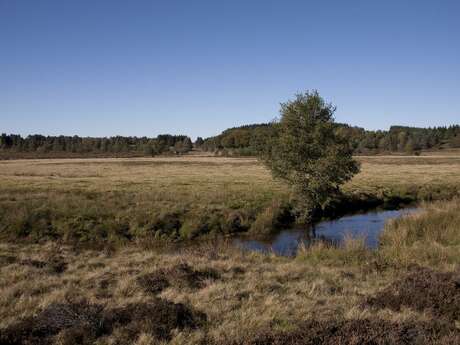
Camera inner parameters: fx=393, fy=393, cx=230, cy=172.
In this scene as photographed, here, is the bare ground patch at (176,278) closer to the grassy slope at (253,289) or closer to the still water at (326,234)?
the grassy slope at (253,289)

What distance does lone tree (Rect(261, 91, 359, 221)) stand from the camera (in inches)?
1070

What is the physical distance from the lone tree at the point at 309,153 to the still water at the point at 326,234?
2121mm

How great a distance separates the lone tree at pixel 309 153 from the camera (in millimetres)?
27172

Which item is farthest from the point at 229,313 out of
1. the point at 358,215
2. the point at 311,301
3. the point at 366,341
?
the point at 358,215

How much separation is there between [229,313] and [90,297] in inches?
135

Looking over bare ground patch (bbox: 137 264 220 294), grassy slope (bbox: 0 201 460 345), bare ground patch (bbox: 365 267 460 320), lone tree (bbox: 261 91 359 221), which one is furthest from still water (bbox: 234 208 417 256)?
bare ground patch (bbox: 365 267 460 320)

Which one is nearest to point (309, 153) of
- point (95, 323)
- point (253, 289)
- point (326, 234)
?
point (326, 234)

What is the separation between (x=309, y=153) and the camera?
92.7 feet

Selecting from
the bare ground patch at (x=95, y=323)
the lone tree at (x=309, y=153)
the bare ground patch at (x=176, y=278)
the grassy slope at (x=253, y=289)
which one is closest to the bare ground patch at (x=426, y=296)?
the grassy slope at (x=253, y=289)

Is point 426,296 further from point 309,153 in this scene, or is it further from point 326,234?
point 309,153

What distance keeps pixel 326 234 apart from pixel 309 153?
6323 mm

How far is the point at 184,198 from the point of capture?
31484 mm

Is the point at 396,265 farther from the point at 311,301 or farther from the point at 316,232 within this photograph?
the point at 316,232

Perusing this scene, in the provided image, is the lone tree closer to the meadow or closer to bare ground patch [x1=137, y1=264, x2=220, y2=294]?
the meadow
